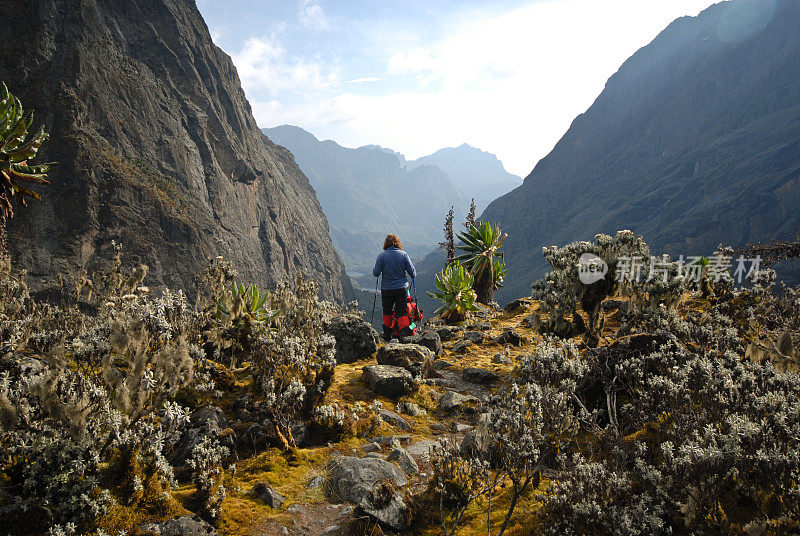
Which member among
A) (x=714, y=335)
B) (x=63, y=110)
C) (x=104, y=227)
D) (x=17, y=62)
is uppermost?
(x=17, y=62)

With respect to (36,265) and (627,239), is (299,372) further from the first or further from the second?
(36,265)

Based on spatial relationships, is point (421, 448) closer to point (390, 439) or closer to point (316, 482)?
point (390, 439)

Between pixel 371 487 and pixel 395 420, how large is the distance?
2025mm

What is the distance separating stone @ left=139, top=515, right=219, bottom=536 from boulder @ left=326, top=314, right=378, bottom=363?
19.6 feet

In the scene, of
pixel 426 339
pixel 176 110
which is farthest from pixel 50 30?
pixel 426 339

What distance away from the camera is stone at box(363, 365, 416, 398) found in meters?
7.04

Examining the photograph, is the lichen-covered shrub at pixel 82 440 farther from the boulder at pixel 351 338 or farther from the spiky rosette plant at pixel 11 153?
the boulder at pixel 351 338

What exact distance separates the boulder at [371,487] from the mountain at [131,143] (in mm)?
52228

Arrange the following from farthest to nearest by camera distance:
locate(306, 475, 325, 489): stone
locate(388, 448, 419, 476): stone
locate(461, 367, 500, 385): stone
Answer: locate(461, 367, 500, 385): stone < locate(388, 448, 419, 476): stone < locate(306, 475, 325, 489): stone

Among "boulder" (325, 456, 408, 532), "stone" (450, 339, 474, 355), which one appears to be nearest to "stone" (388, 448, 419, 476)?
"boulder" (325, 456, 408, 532)

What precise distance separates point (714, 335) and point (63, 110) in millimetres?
100418

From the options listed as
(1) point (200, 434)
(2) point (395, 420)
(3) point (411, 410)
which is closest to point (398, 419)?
(2) point (395, 420)

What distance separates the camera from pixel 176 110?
4198 inches

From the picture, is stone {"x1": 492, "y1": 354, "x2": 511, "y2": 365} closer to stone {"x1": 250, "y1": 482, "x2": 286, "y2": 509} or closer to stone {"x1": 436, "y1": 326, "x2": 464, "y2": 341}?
stone {"x1": 436, "y1": 326, "x2": 464, "y2": 341}
